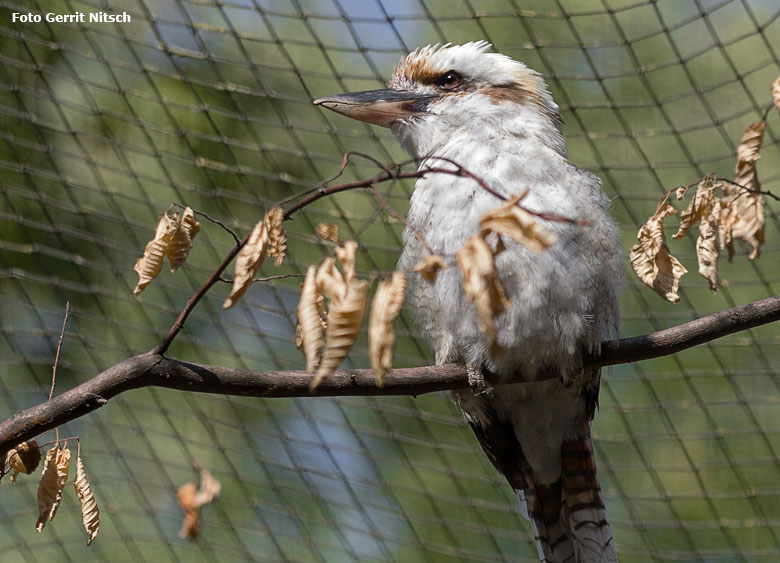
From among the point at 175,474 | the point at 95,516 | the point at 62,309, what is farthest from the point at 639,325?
the point at 95,516

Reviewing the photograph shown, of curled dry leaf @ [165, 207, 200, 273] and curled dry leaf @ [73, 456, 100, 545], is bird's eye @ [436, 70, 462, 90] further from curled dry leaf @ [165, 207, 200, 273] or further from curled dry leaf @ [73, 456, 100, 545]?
curled dry leaf @ [73, 456, 100, 545]

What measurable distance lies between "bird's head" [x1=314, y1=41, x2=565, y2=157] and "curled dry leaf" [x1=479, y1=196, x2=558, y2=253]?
1144mm

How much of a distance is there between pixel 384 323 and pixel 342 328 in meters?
0.06

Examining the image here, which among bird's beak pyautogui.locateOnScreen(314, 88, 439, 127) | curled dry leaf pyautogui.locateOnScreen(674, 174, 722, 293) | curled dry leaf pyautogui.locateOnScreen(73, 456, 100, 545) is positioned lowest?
curled dry leaf pyautogui.locateOnScreen(73, 456, 100, 545)

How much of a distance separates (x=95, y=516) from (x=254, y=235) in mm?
605

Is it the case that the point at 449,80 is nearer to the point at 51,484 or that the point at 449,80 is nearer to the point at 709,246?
the point at 709,246

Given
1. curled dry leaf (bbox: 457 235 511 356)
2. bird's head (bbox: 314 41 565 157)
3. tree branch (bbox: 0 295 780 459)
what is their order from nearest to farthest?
curled dry leaf (bbox: 457 235 511 356), tree branch (bbox: 0 295 780 459), bird's head (bbox: 314 41 565 157)

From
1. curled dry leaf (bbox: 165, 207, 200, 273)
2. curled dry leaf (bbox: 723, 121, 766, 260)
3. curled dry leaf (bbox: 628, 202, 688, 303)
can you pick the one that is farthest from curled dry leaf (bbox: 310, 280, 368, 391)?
curled dry leaf (bbox: 723, 121, 766, 260)

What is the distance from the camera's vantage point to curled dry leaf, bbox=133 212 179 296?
158 centimetres

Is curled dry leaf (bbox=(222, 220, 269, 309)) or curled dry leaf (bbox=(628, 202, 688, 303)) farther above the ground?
curled dry leaf (bbox=(628, 202, 688, 303))

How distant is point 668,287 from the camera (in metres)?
1.86

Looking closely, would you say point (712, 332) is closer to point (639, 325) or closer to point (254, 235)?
point (254, 235)

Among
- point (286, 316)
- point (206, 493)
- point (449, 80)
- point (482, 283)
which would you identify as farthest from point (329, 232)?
point (286, 316)

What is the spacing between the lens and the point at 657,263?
1.87 meters
